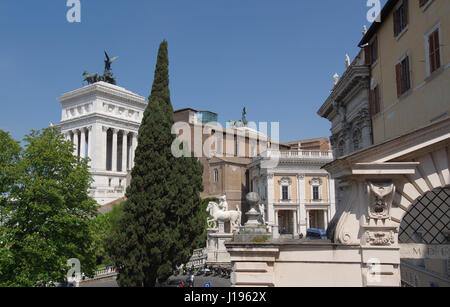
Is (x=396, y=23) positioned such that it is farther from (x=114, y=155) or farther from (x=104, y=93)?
(x=104, y=93)

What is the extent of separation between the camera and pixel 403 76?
17359mm

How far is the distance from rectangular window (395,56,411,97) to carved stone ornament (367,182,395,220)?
437 inches

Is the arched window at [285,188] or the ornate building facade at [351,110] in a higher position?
the ornate building facade at [351,110]

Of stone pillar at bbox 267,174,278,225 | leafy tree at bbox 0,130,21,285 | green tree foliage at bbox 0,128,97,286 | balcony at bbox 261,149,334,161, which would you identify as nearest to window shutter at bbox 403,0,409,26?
green tree foliage at bbox 0,128,97,286

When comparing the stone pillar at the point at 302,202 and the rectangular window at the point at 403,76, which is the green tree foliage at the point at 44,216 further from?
the stone pillar at the point at 302,202

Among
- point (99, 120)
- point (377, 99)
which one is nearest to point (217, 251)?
point (377, 99)

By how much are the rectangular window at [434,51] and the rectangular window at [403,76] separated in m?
1.92

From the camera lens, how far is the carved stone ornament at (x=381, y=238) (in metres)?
7.41

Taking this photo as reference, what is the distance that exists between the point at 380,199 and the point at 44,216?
52.3 ft

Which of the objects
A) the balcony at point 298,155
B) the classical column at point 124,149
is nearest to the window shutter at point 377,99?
the balcony at point 298,155

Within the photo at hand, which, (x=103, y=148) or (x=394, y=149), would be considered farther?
(x=103, y=148)

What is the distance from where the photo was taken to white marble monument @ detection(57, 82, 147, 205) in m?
69.1

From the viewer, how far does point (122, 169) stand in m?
75.7
